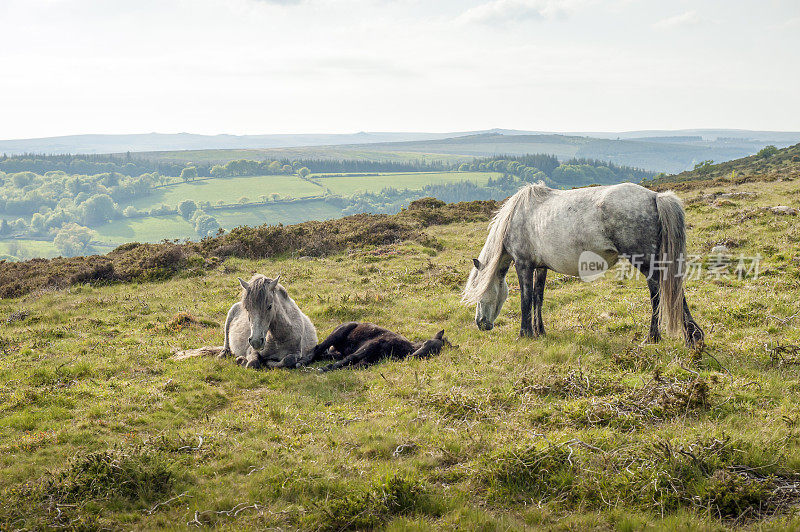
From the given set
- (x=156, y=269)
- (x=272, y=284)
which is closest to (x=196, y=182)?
(x=156, y=269)

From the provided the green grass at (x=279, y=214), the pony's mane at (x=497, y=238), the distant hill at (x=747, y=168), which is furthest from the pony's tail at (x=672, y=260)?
the green grass at (x=279, y=214)

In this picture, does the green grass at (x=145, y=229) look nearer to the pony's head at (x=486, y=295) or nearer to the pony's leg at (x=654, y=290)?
the pony's head at (x=486, y=295)

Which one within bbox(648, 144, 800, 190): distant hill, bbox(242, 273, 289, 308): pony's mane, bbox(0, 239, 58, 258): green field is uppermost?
bbox(648, 144, 800, 190): distant hill

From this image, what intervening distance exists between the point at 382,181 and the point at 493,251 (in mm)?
144253

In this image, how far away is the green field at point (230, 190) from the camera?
5044 inches

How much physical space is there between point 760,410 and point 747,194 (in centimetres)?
2041

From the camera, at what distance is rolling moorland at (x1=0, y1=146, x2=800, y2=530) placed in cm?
406

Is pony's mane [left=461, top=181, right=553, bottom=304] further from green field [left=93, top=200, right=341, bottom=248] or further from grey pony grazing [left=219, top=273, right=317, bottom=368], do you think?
green field [left=93, top=200, right=341, bottom=248]

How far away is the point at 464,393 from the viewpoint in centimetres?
630

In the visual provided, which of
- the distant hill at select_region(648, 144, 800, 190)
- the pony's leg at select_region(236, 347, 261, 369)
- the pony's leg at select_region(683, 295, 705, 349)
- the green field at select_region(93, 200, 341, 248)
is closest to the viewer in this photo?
the pony's leg at select_region(683, 295, 705, 349)

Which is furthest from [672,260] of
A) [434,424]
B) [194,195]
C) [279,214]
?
[194,195]

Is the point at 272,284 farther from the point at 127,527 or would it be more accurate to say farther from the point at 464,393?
the point at 127,527

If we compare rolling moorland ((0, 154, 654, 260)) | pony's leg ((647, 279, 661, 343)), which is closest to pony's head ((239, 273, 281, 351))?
pony's leg ((647, 279, 661, 343))

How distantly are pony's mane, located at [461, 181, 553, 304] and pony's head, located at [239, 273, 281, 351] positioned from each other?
446 cm
